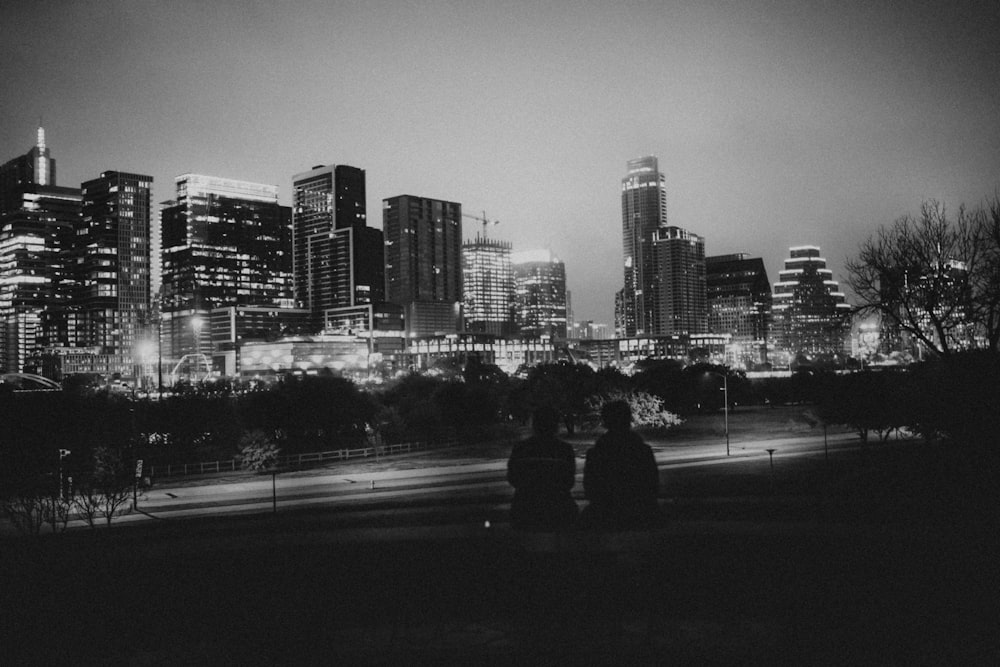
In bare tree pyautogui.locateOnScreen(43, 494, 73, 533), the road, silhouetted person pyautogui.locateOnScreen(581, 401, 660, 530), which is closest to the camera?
silhouetted person pyautogui.locateOnScreen(581, 401, 660, 530)

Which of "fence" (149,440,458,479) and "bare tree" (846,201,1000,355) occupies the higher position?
"bare tree" (846,201,1000,355)

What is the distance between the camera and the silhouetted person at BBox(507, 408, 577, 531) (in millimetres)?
7809

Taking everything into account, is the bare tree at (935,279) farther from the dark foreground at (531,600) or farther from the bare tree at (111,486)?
the bare tree at (111,486)

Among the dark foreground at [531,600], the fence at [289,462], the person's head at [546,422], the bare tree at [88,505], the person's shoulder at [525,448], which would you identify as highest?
the person's head at [546,422]

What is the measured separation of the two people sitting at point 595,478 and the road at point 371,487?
11.1 m

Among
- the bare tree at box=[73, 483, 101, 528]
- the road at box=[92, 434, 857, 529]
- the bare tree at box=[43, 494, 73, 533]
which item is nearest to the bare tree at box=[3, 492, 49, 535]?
the bare tree at box=[43, 494, 73, 533]

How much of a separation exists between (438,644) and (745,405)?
111 meters

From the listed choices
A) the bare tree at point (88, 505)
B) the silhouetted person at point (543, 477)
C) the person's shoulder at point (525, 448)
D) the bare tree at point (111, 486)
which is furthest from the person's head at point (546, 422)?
the bare tree at point (111, 486)

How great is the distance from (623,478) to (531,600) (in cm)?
184

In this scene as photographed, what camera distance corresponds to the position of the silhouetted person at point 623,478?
7.79 metres

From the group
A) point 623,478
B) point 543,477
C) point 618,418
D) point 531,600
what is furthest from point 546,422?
point 531,600

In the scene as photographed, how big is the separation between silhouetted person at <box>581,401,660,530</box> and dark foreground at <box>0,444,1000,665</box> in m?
0.22

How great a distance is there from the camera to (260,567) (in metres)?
10.7

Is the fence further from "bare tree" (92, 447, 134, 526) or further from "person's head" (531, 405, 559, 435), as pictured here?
"person's head" (531, 405, 559, 435)
